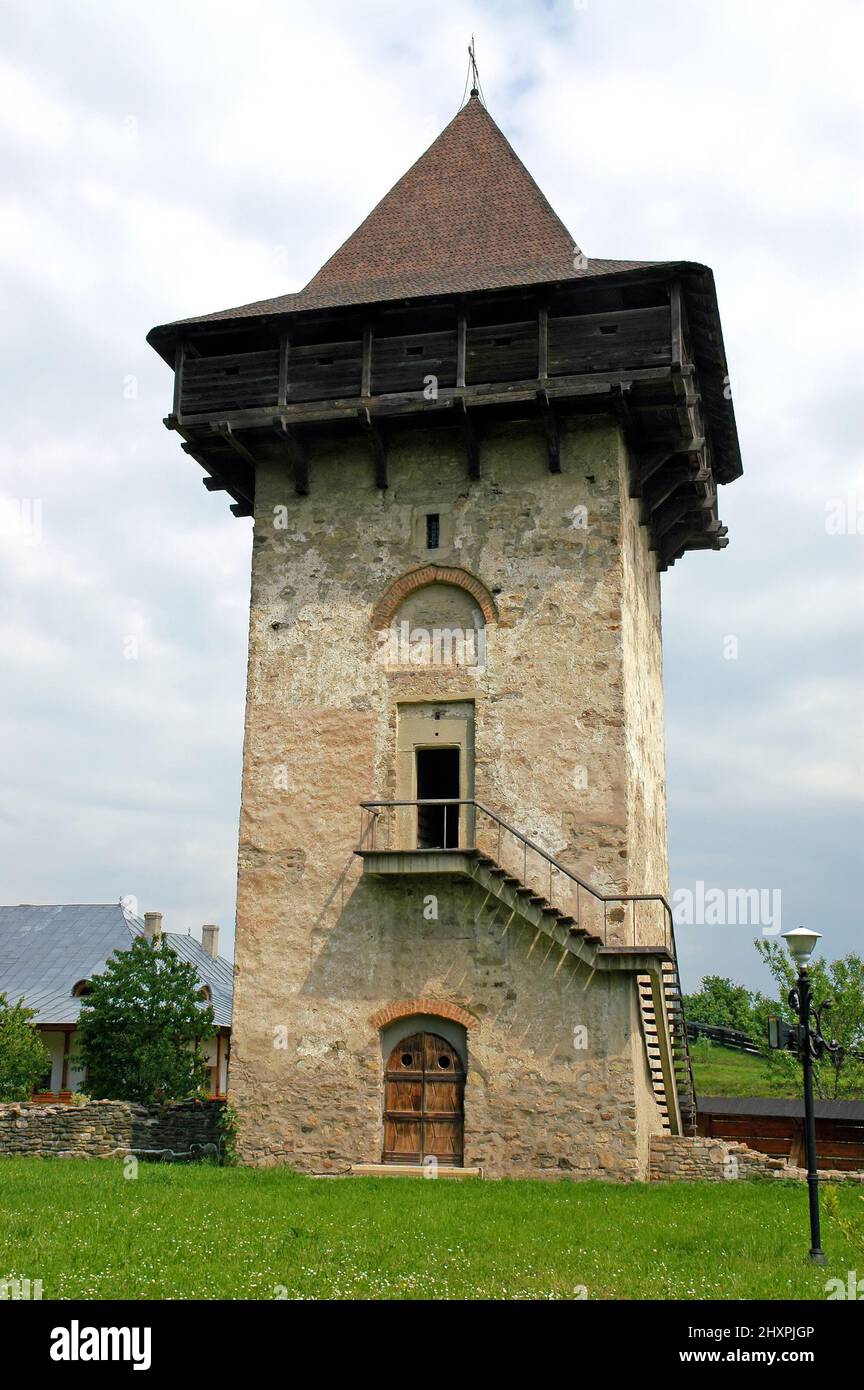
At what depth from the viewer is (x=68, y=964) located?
40.5 m

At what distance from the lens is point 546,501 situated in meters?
19.0

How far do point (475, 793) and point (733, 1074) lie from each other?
996 inches

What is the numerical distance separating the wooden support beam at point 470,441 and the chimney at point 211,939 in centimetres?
3171

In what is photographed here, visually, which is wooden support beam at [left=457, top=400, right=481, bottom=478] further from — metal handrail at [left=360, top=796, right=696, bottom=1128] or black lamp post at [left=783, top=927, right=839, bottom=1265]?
black lamp post at [left=783, top=927, right=839, bottom=1265]

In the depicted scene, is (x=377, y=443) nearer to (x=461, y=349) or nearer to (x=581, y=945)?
(x=461, y=349)

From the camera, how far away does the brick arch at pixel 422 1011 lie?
17344 mm

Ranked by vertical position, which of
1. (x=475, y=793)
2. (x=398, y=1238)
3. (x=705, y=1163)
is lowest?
(x=398, y=1238)

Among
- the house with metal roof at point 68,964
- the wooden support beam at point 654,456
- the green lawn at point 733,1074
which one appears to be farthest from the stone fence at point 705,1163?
the house with metal roof at point 68,964

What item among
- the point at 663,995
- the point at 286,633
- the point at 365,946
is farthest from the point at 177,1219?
the point at 286,633

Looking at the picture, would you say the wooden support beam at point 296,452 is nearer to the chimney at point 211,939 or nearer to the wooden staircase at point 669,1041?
the wooden staircase at point 669,1041

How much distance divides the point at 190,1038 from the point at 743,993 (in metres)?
19.3

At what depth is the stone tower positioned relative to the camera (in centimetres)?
1722

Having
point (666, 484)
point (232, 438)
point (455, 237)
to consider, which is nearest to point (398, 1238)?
point (232, 438)

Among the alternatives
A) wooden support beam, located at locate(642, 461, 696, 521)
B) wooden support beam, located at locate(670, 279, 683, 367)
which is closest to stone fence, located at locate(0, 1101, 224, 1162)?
wooden support beam, located at locate(642, 461, 696, 521)
